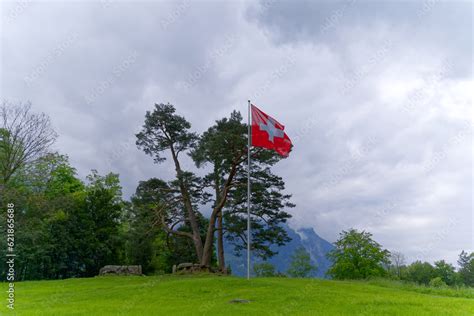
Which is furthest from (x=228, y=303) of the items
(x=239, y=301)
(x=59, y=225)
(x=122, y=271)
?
(x=59, y=225)

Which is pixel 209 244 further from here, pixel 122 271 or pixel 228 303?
pixel 228 303

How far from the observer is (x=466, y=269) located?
73.6 metres

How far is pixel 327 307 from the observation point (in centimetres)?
1187

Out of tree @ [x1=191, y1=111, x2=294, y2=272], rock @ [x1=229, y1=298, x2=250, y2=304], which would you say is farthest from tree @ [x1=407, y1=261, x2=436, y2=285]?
rock @ [x1=229, y1=298, x2=250, y2=304]

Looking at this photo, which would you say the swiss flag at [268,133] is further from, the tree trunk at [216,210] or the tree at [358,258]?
the tree at [358,258]

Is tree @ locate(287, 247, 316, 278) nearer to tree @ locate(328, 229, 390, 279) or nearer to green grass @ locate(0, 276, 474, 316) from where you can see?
tree @ locate(328, 229, 390, 279)

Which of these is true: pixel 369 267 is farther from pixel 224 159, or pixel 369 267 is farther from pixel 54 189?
pixel 54 189

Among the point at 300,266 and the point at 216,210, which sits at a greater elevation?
the point at 216,210

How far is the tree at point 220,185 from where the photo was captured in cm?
2625

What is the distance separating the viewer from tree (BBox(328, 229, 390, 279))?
120 ft

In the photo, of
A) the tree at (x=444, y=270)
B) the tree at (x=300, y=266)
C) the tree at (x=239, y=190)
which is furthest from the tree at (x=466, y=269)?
the tree at (x=239, y=190)

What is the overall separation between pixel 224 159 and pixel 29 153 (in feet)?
68.3

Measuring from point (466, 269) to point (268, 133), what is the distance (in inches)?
2882

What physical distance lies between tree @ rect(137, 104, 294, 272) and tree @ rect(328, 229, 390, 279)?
12695 millimetres
